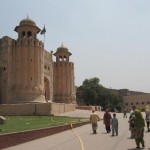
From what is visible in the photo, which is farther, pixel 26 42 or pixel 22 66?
pixel 26 42

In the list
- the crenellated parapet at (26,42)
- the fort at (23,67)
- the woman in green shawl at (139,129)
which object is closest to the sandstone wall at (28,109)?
the fort at (23,67)

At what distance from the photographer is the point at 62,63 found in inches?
2363

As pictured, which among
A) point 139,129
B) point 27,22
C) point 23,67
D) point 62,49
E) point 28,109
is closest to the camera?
point 139,129

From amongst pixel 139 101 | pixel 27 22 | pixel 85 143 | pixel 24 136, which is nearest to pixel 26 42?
pixel 27 22

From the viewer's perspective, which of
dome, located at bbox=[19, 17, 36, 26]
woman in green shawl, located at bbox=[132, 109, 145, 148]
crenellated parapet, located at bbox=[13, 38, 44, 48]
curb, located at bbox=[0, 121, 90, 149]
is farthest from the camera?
dome, located at bbox=[19, 17, 36, 26]

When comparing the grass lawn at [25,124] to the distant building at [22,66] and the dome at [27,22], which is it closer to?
the distant building at [22,66]

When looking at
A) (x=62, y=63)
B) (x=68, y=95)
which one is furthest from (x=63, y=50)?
(x=68, y=95)

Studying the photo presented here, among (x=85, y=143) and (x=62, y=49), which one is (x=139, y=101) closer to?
(x=62, y=49)

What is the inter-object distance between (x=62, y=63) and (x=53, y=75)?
2636mm

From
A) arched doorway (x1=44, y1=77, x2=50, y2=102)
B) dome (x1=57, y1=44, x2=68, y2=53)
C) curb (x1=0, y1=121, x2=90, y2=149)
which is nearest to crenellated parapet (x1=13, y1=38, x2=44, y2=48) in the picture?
arched doorway (x1=44, y1=77, x2=50, y2=102)

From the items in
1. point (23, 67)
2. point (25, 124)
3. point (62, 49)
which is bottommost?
point (25, 124)

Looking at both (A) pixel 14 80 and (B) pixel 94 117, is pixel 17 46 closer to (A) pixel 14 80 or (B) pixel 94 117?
(A) pixel 14 80

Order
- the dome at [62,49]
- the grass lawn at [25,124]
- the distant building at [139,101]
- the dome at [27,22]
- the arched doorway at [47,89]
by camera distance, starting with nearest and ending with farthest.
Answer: the grass lawn at [25,124], the dome at [27,22], the arched doorway at [47,89], the dome at [62,49], the distant building at [139,101]

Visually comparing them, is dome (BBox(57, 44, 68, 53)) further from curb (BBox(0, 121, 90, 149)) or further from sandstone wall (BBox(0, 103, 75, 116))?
curb (BBox(0, 121, 90, 149))
